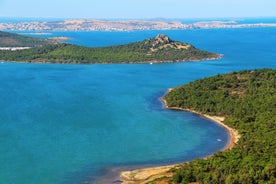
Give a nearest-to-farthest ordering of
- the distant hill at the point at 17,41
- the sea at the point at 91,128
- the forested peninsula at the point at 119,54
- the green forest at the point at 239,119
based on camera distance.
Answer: the green forest at the point at 239,119
the sea at the point at 91,128
the forested peninsula at the point at 119,54
the distant hill at the point at 17,41

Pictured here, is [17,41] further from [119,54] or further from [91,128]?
[91,128]

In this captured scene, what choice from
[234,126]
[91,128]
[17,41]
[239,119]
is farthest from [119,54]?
[234,126]

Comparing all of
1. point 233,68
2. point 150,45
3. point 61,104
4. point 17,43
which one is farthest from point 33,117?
point 17,43

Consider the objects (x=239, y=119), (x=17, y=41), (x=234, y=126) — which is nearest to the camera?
(x=234, y=126)

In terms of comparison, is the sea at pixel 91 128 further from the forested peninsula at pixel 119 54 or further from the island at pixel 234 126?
the forested peninsula at pixel 119 54

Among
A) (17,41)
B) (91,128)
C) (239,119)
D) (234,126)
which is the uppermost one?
(17,41)

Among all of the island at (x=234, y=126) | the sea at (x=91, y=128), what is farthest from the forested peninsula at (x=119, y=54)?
the island at (x=234, y=126)

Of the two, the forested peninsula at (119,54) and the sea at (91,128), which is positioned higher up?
the forested peninsula at (119,54)

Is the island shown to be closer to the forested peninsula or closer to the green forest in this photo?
the green forest
